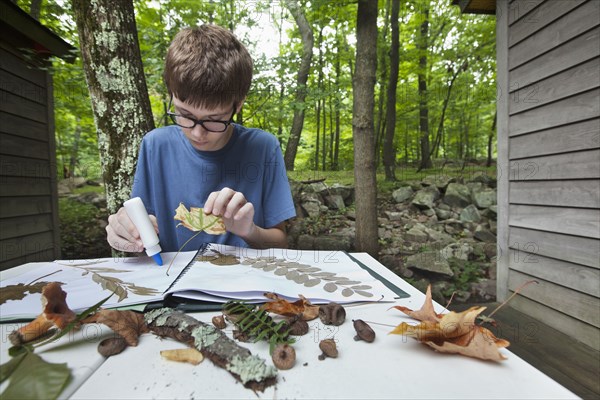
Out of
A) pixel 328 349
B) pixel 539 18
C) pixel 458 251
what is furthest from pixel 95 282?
pixel 458 251

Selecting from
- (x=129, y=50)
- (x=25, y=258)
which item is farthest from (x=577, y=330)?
(x=25, y=258)

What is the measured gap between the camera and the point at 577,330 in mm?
2248

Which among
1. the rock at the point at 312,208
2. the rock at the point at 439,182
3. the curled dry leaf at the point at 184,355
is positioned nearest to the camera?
the curled dry leaf at the point at 184,355

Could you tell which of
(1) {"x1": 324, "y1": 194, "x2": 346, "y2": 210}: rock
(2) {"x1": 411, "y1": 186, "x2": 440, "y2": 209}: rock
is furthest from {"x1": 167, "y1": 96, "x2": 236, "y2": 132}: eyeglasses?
(2) {"x1": 411, "y1": 186, "x2": 440, "y2": 209}: rock

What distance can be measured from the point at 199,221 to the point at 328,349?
0.68 metres

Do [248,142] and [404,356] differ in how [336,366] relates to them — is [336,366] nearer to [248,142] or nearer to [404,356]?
[404,356]

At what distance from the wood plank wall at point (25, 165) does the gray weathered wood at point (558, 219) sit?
539 centimetres

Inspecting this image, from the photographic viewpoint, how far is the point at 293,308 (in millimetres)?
650

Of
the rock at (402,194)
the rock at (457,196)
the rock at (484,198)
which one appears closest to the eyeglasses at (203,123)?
the rock at (402,194)

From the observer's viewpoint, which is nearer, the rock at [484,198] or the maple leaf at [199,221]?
the maple leaf at [199,221]

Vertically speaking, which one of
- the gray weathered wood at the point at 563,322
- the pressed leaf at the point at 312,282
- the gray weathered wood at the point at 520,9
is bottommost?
the gray weathered wood at the point at 563,322

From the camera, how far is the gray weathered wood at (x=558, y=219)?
2.09 metres

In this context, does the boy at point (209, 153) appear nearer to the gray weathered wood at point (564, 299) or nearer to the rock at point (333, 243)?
the gray weathered wood at point (564, 299)

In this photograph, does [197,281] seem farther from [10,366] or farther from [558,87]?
[558,87]
